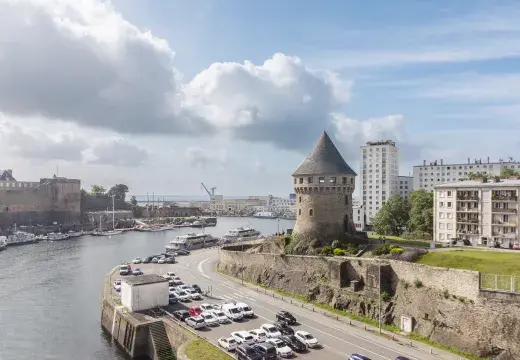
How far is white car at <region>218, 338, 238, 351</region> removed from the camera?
3553 cm

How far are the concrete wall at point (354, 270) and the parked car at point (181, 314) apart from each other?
16.0 metres

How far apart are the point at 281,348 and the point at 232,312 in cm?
1046

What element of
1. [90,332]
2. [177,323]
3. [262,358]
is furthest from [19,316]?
[262,358]

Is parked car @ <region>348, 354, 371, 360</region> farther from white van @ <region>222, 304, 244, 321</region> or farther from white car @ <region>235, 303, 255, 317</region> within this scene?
white car @ <region>235, 303, 255, 317</region>

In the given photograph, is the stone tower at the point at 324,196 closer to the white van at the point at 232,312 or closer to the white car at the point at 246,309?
the white car at the point at 246,309

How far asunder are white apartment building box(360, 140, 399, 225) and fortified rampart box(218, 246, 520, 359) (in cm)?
10611

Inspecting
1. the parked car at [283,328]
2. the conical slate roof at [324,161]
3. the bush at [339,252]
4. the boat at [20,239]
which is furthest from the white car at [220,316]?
the boat at [20,239]

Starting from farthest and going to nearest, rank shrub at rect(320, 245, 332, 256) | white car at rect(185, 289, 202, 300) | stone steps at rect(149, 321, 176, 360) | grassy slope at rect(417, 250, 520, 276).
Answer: shrub at rect(320, 245, 332, 256) → white car at rect(185, 289, 202, 300) → stone steps at rect(149, 321, 176, 360) → grassy slope at rect(417, 250, 520, 276)

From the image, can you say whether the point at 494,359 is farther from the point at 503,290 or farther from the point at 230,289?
the point at 230,289

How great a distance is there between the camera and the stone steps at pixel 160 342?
39844 millimetres

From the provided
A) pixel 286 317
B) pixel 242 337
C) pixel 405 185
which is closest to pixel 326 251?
pixel 286 317

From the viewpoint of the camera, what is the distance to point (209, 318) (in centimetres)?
4262

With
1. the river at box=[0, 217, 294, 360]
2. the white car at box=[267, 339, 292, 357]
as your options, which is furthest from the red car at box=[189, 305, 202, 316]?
the white car at box=[267, 339, 292, 357]

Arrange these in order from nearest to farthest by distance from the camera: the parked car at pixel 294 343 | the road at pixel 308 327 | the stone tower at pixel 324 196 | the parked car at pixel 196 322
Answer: the road at pixel 308 327
the parked car at pixel 294 343
the parked car at pixel 196 322
the stone tower at pixel 324 196
